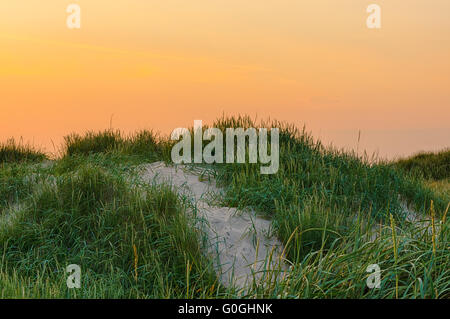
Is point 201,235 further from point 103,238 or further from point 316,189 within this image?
point 316,189

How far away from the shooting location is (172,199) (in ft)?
17.7

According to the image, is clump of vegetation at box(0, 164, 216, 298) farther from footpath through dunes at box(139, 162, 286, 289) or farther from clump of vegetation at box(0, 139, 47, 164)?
clump of vegetation at box(0, 139, 47, 164)

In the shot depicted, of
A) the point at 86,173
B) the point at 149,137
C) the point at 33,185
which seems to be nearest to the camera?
the point at 86,173

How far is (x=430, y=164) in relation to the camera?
12945 mm

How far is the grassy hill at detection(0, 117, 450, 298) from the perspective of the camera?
308cm

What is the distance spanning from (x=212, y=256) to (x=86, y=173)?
2.14 meters

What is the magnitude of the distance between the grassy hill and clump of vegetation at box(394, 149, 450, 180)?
537 cm

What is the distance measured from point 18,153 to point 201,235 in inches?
217

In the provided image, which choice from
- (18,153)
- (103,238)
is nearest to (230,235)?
(103,238)

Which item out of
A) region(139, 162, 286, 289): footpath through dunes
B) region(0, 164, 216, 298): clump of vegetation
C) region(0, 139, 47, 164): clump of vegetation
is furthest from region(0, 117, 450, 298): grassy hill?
region(0, 139, 47, 164): clump of vegetation

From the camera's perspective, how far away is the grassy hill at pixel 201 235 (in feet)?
10.1

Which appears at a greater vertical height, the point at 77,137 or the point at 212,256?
the point at 77,137
